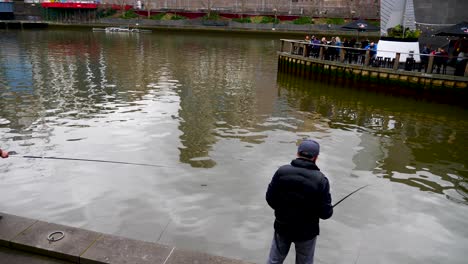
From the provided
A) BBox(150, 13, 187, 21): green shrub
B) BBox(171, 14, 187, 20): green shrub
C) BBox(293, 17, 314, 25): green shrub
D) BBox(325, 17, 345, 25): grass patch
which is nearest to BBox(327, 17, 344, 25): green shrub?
BBox(325, 17, 345, 25): grass patch

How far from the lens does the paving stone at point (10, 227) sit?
17.6ft

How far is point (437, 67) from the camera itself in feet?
67.4

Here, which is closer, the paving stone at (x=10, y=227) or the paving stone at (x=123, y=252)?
the paving stone at (x=123, y=252)

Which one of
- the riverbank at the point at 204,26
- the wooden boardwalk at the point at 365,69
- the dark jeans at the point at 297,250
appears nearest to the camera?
the dark jeans at the point at 297,250

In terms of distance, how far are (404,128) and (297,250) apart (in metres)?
12.2

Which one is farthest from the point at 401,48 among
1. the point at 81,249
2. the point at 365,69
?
the point at 81,249

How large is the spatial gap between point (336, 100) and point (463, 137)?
6.65 m

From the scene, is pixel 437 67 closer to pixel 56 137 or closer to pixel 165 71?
pixel 165 71

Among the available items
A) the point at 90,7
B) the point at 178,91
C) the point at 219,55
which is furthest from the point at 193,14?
the point at 178,91

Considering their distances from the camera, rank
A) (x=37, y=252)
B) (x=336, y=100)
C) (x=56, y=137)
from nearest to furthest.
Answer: (x=37, y=252) → (x=56, y=137) → (x=336, y=100)

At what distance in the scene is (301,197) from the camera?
418 centimetres

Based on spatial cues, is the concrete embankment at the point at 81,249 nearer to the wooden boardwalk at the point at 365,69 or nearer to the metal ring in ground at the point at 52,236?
the metal ring in ground at the point at 52,236

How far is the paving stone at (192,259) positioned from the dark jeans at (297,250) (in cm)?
81

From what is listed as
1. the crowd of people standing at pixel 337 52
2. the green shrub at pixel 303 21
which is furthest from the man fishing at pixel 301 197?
the green shrub at pixel 303 21
